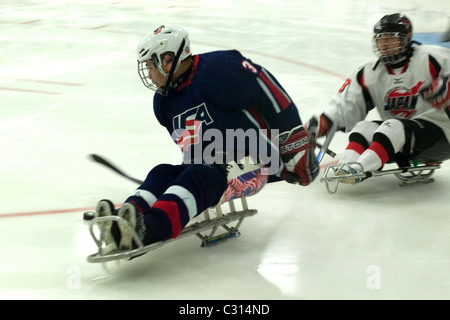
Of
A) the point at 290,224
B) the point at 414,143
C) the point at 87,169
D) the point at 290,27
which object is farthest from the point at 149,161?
the point at 290,27

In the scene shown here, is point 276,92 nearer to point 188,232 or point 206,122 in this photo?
point 206,122

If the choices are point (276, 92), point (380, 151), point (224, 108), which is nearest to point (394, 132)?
point (380, 151)

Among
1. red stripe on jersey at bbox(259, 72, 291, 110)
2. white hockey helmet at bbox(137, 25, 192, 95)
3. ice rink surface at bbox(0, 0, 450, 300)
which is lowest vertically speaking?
ice rink surface at bbox(0, 0, 450, 300)

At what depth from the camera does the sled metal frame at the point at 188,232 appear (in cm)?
276

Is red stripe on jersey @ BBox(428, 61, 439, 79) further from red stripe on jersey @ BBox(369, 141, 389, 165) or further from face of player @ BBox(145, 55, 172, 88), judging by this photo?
face of player @ BBox(145, 55, 172, 88)

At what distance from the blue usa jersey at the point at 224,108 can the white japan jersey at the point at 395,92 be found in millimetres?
1016

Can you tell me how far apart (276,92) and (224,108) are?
280 millimetres

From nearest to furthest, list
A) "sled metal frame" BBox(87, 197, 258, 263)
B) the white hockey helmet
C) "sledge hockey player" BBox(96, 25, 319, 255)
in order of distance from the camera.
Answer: "sled metal frame" BBox(87, 197, 258, 263)
"sledge hockey player" BBox(96, 25, 319, 255)
the white hockey helmet

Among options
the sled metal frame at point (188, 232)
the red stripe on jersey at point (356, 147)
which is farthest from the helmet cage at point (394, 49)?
the sled metal frame at point (188, 232)

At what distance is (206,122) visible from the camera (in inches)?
126

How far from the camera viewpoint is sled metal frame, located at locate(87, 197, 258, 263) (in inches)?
108

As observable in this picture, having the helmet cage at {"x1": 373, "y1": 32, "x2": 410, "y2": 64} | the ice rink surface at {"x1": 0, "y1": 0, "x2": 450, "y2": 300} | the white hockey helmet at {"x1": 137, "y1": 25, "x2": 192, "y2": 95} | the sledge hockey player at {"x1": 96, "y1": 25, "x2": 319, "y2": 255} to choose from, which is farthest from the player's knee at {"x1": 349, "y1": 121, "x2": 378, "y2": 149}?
the white hockey helmet at {"x1": 137, "y1": 25, "x2": 192, "y2": 95}

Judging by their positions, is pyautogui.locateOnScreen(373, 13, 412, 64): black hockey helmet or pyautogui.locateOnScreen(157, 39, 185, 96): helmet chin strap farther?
pyautogui.locateOnScreen(373, 13, 412, 64): black hockey helmet
